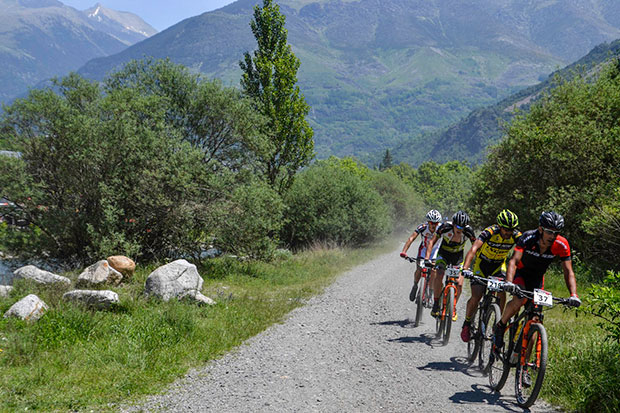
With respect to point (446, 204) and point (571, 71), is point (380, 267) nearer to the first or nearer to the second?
point (571, 71)

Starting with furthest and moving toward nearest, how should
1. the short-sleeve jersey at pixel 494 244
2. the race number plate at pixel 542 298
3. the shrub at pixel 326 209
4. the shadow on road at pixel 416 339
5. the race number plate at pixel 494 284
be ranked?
the shrub at pixel 326 209, the shadow on road at pixel 416 339, the short-sleeve jersey at pixel 494 244, the race number plate at pixel 494 284, the race number plate at pixel 542 298

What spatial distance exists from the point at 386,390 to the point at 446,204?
10555cm

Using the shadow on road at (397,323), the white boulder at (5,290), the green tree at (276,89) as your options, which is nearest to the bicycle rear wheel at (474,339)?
the shadow on road at (397,323)

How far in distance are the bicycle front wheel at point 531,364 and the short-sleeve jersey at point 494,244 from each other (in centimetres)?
201

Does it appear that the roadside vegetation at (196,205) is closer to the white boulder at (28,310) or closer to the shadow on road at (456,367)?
the white boulder at (28,310)

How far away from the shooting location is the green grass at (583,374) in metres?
5.34

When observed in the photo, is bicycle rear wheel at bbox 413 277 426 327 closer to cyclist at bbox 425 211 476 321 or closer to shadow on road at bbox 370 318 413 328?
shadow on road at bbox 370 318 413 328

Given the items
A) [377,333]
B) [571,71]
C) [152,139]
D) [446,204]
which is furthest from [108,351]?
[446,204]

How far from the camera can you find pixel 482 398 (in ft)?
20.1

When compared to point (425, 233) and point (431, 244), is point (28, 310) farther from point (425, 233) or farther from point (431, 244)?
point (425, 233)

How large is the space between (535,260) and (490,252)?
4.77 ft

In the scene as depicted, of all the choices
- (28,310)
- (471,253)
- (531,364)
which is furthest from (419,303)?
(28,310)

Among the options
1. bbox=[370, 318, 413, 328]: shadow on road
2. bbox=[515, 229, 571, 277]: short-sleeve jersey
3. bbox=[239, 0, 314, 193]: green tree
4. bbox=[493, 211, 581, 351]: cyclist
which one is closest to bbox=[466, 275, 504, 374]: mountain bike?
bbox=[493, 211, 581, 351]: cyclist

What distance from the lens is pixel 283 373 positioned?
7.15 m
